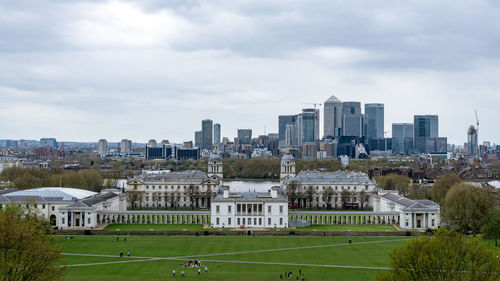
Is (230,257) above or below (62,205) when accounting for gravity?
below

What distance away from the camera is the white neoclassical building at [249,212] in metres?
92.5

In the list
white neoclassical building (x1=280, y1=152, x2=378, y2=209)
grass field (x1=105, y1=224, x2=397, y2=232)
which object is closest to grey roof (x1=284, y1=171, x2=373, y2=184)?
white neoclassical building (x1=280, y1=152, x2=378, y2=209)

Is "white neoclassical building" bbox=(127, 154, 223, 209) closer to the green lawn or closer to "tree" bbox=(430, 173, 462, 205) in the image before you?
the green lawn

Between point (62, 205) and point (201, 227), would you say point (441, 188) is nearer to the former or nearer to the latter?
point (201, 227)

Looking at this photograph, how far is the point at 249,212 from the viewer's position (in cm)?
9325

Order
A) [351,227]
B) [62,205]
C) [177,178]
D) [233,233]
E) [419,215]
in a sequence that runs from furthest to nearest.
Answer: [177,178]
[62,205]
[351,227]
[419,215]
[233,233]

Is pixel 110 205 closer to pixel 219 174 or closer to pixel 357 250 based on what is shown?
pixel 219 174

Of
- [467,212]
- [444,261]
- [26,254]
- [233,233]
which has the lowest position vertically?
[233,233]

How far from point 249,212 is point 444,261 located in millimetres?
55629

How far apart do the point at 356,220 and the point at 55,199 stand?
46798mm

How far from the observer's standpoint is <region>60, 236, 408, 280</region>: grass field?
181 feet

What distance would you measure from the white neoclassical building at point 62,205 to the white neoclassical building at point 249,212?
18.1 m

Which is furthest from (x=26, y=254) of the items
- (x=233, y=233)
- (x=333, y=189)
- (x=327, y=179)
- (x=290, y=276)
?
(x=327, y=179)

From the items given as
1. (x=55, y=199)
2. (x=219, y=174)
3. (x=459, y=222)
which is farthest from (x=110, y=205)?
(x=459, y=222)
